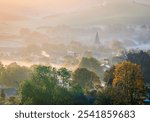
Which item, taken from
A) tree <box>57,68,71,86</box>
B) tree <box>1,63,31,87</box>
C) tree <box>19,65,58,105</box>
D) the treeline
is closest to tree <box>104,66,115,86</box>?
Answer: the treeline

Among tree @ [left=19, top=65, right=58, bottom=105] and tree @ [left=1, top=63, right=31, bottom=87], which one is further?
tree @ [left=1, top=63, right=31, bottom=87]

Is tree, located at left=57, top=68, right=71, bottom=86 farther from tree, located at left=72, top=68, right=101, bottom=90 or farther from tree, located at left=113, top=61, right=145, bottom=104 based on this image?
tree, located at left=113, top=61, right=145, bottom=104

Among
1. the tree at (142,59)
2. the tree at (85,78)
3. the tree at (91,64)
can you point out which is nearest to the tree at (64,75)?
the tree at (85,78)

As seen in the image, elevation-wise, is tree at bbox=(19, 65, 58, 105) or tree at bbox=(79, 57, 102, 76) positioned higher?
tree at bbox=(79, 57, 102, 76)

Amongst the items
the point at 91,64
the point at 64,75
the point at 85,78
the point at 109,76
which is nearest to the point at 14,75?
the point at 64,75

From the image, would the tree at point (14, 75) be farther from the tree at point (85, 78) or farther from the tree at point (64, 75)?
the tree at point (85, 78)

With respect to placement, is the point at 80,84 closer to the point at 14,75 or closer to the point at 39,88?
the point at 39,88

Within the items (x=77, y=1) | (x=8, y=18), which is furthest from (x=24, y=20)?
(x=77, y=1)

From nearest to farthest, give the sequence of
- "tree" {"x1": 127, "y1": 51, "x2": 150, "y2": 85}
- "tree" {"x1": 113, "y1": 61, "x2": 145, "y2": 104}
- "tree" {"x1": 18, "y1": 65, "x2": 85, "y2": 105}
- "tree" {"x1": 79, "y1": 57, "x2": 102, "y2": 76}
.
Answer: "tree" {"x1": 18, "y1": 65, "x2": 85, "y2": 105} < "tree" {"x1": 113, "y1": 61, "x2": 145, "y2": 104} < "tree" {"x1": 127, "y1": 51, "x2": 150, "y2": 85} < "tree" {"x1": 79, "y1": 57, "x2": 102, "y2": 76}
